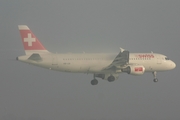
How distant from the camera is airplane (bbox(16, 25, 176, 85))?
2687 inches

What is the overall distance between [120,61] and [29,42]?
15213 millimetres

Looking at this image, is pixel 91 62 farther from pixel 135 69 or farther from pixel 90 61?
pixel 135 69

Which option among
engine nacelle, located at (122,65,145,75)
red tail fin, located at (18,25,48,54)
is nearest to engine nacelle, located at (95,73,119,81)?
engine nacelle, located at (122,65,145,75)

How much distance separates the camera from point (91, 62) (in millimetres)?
71312

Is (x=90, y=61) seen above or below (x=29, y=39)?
below

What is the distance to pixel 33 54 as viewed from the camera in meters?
66.1

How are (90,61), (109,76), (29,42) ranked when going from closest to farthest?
1. (29,42)
2. (90,61)
3. (109,76)

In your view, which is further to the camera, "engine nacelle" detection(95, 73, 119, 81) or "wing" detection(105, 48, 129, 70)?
"engine nacelle" detection(95, 73, 119, 81)

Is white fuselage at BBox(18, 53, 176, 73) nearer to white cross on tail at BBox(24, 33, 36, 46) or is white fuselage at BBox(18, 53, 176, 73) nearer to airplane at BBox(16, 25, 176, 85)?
airplane at BBox(16, 25, 176, 85)

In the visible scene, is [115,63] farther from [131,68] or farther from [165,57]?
[165,57]

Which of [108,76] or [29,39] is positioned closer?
[29,39]

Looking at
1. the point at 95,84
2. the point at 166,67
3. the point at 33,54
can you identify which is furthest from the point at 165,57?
the point at 33,54

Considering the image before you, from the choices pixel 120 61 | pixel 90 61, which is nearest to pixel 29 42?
pixel 90 61

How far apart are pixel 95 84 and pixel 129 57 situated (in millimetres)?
8245
